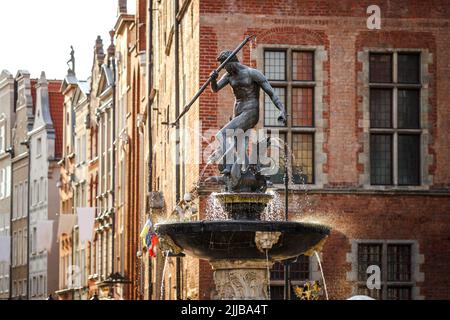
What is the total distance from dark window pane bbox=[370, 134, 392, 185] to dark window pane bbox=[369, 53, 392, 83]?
1.32m

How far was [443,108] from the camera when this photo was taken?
119 feet

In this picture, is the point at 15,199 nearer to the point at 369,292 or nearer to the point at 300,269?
the point at 300,269

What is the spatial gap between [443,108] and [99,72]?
39426 millimetres

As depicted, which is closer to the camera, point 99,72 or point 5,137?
point 99,72

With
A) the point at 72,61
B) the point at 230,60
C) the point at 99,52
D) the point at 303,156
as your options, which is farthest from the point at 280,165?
the point at 72,61

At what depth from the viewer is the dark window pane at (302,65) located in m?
36.2

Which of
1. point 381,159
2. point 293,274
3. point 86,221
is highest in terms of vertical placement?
point 381,159

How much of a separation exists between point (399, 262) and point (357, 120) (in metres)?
3.43

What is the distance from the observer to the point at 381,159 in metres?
36.5

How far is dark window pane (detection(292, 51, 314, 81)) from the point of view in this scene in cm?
3622

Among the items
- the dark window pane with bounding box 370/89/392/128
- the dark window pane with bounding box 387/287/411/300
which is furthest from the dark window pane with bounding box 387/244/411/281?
the dark window pane with bounding box 370/89/392/128

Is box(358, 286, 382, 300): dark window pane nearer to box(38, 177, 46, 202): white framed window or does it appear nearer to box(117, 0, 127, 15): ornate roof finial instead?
box(117, 0, 127, 15): ornate roof finial
